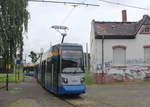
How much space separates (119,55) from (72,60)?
799 inches

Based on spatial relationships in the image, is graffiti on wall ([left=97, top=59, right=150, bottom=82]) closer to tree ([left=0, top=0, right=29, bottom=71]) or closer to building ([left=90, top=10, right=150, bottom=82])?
building ([left=90, top=10, right=150, bottom=82])

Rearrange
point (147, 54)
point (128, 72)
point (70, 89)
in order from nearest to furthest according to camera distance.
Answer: point (70, 89)
point (128, 72)
point (147, 54)

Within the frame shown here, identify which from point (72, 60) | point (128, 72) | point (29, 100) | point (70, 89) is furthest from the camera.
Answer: point (128, 72)

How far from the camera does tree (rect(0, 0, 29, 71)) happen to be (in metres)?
20.4

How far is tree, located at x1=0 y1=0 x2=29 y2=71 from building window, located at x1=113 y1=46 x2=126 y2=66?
17489 millimetres

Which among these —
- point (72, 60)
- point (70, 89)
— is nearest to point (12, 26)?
point (72, 60)

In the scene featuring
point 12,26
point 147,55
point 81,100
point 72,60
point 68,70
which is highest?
point 12,26

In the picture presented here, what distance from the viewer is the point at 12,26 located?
21.3 m

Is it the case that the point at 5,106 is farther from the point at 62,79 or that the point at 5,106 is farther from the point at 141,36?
the point at 141,36

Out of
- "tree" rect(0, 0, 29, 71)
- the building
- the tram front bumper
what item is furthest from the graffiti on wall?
the tram front bumper

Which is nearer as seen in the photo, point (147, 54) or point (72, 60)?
point (72, 60)

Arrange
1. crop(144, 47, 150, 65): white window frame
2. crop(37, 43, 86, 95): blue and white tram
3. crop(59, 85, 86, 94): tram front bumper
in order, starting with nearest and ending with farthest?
crop(59, 85, 86, 94): tram front bumper, crop(37, 43, 86, 95): blue and white tram, crop(144, 47, 150, 65): white window frame

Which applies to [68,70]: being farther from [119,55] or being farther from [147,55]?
[147,55]

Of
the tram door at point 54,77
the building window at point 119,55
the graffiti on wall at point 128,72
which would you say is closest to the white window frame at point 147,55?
the graffiti on wall at point 128,72
